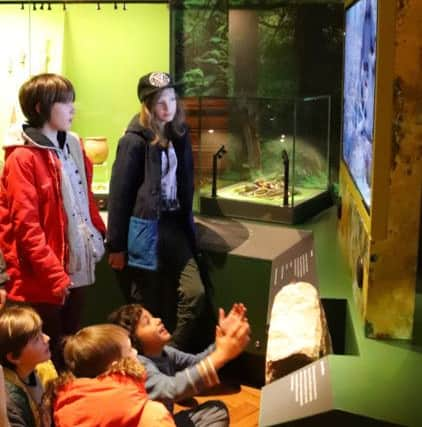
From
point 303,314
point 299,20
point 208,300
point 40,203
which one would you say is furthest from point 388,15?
point 299,20

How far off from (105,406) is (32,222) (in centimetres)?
100

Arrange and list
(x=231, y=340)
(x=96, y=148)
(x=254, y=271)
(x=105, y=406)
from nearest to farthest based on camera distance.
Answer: (x=105, y=406) → (x=231, y=340) → (x=254, y=271) → (x=96, y=148)

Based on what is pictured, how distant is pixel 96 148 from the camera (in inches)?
174

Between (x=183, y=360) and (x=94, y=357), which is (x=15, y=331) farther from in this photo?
(x=183, y=360)

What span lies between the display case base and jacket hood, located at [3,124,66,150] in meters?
1.42

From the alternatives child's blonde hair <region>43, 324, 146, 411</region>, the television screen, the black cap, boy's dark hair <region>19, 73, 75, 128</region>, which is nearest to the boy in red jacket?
boy's dark hair <region>19, 73, 75, 128</region>

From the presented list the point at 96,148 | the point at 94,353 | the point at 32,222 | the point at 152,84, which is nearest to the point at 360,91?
the point at 152,84

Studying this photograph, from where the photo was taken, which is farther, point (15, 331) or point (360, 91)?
point (360, 91)

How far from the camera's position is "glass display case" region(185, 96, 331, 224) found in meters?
4.13

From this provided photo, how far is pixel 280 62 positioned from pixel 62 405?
318 cm

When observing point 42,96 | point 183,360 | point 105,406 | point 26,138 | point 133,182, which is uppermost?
point 42,96

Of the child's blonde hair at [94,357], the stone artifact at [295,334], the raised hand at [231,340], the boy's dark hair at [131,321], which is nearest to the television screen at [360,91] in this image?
the stone artifact at [295,334]

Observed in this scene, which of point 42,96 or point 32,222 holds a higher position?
point 42,96

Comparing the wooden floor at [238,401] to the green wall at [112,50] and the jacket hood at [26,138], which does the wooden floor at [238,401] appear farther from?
the green wall at [112,50]
